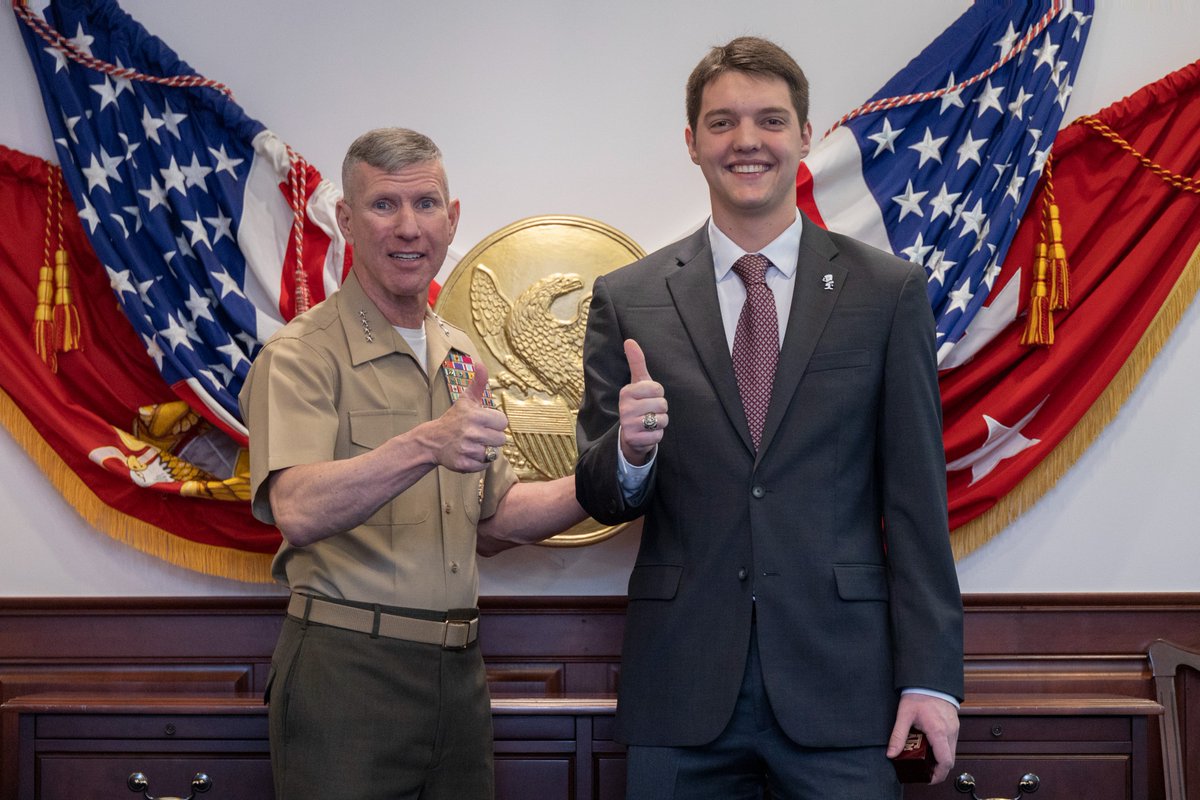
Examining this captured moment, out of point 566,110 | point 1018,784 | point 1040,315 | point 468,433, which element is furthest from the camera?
point 566,110

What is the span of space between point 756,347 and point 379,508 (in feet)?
2.32

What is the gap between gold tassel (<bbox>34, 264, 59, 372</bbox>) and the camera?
304 centimetres

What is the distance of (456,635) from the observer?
217 centimetres

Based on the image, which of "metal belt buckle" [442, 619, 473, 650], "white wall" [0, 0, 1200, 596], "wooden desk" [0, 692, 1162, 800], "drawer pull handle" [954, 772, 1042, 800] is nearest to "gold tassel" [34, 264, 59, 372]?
"white wall" [0, 0, 1200, 596]

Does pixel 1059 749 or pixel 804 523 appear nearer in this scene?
pixel 804 523

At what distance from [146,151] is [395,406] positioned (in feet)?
4.42

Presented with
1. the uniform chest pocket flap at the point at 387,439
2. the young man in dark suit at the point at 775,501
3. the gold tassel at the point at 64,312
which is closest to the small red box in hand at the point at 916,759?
the young man in dark suit at the point at 775,501

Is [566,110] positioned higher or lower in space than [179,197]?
higher

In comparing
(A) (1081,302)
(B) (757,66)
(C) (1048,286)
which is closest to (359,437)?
(B) (757,66)

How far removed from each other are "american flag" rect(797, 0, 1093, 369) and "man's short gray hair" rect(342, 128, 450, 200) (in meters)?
1.13

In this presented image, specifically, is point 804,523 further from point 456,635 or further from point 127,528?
point 127,528

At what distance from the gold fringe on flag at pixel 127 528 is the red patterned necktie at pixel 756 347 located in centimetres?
166

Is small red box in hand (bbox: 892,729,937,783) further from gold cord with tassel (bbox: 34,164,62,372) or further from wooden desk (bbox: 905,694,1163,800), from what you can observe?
gold cord with tassel (bbox: 34,164,62,372)

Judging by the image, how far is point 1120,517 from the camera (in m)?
3.05
